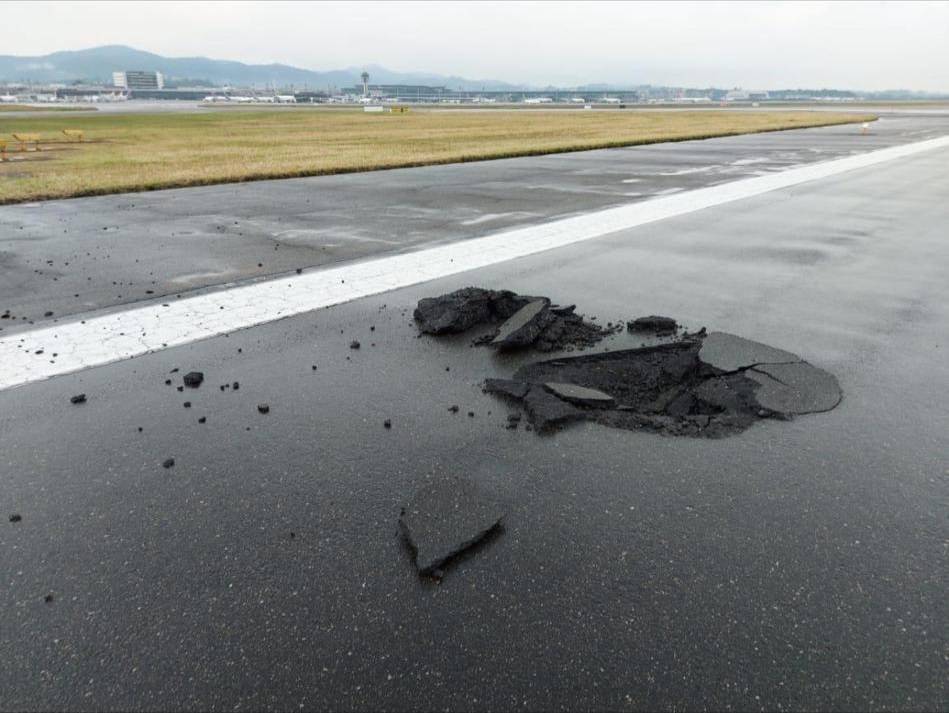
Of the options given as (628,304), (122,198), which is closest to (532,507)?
(628,304)

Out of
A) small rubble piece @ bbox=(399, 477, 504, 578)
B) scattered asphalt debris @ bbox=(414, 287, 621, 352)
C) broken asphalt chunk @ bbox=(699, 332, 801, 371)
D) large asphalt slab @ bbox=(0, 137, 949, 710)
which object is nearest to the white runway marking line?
large asphalt slab @ bbox=(0, 137, 949, 710)

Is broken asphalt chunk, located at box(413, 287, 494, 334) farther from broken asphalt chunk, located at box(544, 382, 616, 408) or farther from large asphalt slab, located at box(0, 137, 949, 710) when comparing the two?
broken asphalt chunk, located at box(544, 382, 616, 408)

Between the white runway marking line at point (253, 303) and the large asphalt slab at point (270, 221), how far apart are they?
55 centimetres

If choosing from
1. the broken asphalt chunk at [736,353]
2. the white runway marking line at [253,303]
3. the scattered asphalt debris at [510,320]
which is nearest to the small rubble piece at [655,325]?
the scattered asphalt debris at [510,320]

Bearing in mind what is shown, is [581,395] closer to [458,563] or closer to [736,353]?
[736,353]

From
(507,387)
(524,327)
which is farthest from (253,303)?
(507,387)

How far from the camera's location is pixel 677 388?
514 centimetres

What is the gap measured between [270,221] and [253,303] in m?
5.61

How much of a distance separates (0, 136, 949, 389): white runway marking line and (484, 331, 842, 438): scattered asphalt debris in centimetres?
325

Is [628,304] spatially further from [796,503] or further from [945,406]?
[796,503]

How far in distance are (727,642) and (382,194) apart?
14808 millimetres

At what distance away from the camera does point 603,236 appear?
11117mm

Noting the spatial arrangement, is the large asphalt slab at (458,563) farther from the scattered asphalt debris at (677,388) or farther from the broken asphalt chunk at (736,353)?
the broken asphalt chunk at (736,353)

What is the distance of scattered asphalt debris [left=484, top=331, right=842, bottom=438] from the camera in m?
4.72
